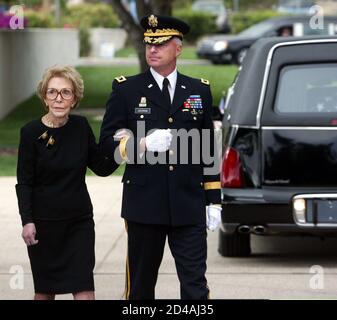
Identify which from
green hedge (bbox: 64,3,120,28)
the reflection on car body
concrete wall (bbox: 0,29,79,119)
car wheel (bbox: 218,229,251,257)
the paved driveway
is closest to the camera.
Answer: the paved driveway

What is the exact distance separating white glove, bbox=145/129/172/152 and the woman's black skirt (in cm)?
60

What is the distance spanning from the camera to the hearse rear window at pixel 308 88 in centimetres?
846

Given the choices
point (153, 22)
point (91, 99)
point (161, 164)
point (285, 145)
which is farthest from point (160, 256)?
point (91, 99)

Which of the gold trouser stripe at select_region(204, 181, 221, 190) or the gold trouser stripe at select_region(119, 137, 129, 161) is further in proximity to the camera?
the gold trouser stripe at select_region(204, 181, 221, 190)

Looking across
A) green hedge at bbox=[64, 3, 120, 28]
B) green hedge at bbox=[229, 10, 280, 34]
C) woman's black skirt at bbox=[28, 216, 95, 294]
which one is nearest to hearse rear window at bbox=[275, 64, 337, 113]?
woman's black skirt at bbox=[28, 216, 95, 294]

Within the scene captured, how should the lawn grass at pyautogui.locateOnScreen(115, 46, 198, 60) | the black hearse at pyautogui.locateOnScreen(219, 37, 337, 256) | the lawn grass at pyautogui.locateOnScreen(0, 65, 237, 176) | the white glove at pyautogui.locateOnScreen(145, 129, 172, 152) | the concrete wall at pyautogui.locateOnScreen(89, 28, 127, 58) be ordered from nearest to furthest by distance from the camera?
1. the white glove at pyautogui.locateOnScreen(145, 129, 172, 152)
2. the black hearse at pyautogui.locateOnScreen(219, 37, 337, 256)
3. the lawn grass at pyautogui.locateOnScreen(0, 65, 237, 176)
4. the concrete wall at pyautogui.locateOnScreen(89, 28, 127, 58)
5. the lawn grass at pyautogui.locateOnScreen(115, 46, 198, 60)

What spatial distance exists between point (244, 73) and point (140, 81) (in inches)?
120

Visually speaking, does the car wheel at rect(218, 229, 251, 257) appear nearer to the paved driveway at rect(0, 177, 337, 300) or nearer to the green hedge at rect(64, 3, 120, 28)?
the paved driveway at rect(0, 177, 337, 300)

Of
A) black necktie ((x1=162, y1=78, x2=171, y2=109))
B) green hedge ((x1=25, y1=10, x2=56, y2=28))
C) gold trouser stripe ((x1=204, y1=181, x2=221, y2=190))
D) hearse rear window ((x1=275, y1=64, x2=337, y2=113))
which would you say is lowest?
green hedge ((x1=25, y1=10, x2=56, y2=28))

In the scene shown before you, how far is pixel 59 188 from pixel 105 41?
→ 36246 millimetres

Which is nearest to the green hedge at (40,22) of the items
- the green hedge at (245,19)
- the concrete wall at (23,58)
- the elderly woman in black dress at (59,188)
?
the concrete wall at (23,58)

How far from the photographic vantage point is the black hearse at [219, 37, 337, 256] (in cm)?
818

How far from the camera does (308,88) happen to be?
27.9ft

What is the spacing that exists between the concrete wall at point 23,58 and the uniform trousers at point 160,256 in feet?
46.8
